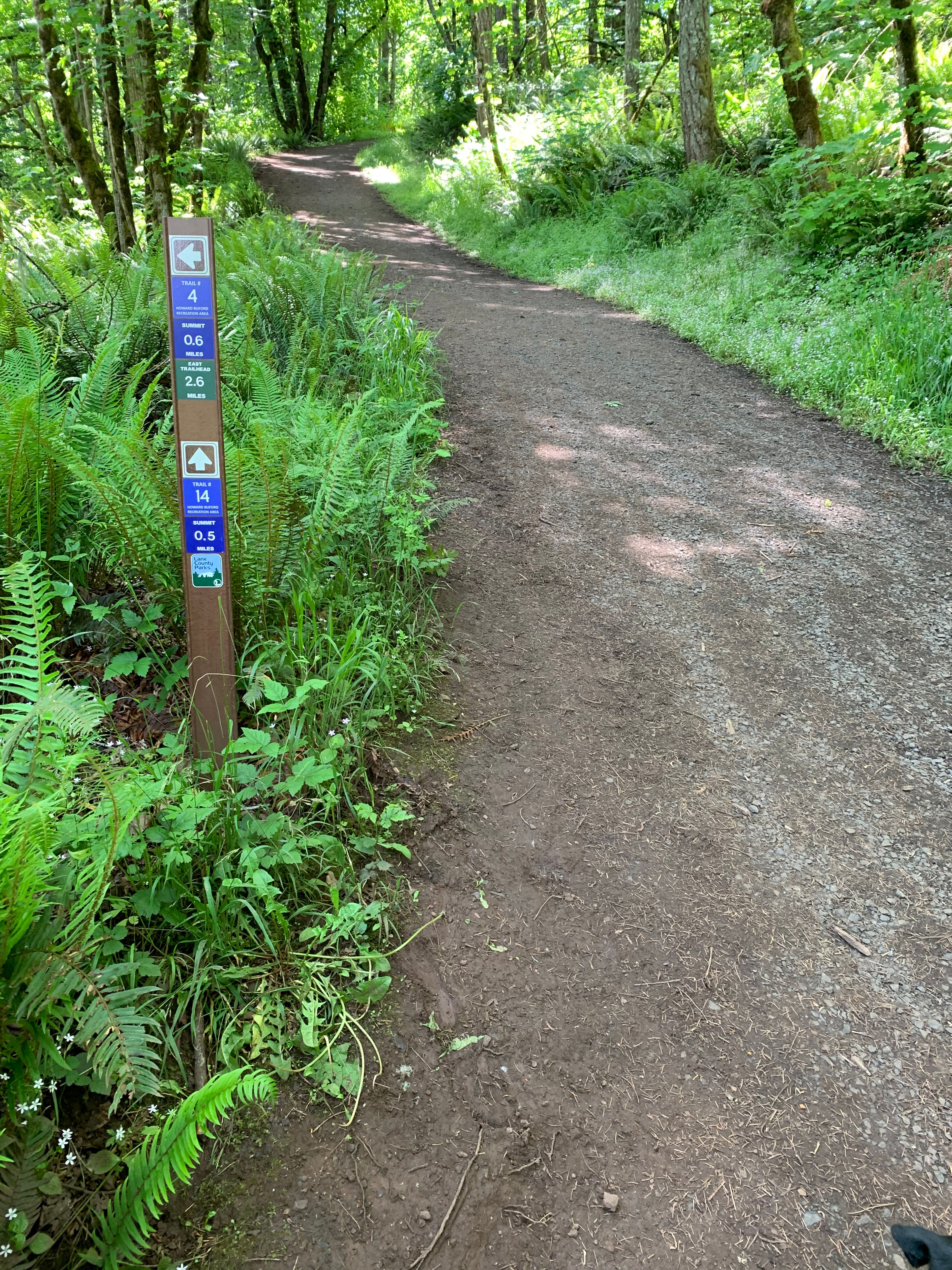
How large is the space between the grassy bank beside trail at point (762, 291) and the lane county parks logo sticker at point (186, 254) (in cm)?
505

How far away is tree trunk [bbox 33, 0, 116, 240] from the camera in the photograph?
8531 mm

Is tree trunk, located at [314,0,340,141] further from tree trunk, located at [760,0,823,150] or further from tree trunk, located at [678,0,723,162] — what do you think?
tree trunk, located at [760,0,823,150]

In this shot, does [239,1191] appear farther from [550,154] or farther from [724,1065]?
[550,154]

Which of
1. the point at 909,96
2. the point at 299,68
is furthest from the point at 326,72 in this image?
the point at 909,96

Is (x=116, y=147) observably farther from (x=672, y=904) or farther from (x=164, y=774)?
(x=672, y=904)

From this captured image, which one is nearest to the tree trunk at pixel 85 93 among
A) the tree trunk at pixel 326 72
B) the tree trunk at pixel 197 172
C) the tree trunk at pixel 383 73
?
the tree trunk at pixel 197 172

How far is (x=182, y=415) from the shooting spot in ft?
8.19

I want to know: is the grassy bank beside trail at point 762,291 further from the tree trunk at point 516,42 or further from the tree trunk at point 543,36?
the tree trunk at point 516,42

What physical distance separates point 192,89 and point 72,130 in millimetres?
1437

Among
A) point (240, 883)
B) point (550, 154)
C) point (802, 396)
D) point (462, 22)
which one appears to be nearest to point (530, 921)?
point (240, 883)

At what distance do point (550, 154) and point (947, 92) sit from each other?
27.3ft

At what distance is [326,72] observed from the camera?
29.8m

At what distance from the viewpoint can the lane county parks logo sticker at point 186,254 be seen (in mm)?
2414

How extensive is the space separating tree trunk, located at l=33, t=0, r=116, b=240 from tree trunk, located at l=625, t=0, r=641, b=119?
9.16 meters
